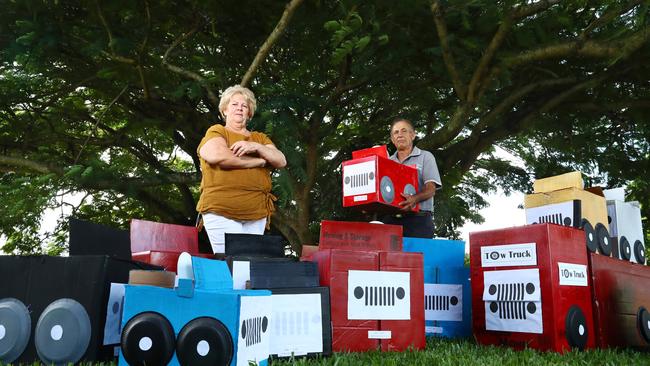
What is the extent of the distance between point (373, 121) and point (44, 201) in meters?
4.15

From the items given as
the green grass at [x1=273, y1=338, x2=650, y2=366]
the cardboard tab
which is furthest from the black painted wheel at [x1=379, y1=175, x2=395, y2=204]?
the green grass at [x1=273, y1=338, x2=650, y2=366]

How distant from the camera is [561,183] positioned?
12.9ft

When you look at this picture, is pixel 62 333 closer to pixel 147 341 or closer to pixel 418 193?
pixel 147 341

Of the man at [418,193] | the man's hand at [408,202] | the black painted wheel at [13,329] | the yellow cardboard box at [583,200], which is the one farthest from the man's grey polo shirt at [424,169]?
the black painted wheel at [13,329]

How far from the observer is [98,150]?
816 centimetres

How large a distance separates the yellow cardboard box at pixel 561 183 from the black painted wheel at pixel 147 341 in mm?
2905

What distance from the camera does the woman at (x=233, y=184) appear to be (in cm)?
332

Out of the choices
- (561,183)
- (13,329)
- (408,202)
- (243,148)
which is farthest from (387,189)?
(13,329)

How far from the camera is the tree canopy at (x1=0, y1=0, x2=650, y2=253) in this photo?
4.92 meters

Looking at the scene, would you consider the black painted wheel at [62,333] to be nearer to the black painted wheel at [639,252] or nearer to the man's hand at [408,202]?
the man's hand at [408,202]

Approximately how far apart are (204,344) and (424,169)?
99.2 inches

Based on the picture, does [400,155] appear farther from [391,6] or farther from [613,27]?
[613,27]

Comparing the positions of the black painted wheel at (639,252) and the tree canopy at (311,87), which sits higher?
the tree canopy at (311,87)

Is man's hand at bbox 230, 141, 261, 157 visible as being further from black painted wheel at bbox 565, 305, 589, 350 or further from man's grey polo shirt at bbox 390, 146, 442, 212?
black painted wheel at bbox 565, 305, 589, 350
